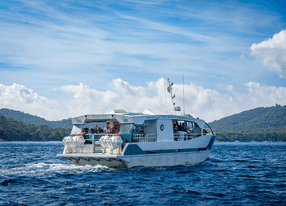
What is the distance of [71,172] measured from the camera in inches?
717

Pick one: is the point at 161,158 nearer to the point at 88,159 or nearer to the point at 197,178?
the point at 197,178

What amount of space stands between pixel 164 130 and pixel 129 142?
3.23 meters

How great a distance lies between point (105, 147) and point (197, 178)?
601cm

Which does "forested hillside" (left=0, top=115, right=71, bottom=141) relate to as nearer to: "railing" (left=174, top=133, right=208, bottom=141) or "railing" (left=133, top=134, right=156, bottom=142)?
"railing" (left=174, top=133, right=208, bottom=141)

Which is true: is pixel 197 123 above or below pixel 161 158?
above

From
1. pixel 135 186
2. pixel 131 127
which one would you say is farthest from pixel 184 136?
pixel 135 186

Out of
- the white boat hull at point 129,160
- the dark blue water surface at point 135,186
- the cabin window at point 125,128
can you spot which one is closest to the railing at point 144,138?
the cabin window at point 125,128

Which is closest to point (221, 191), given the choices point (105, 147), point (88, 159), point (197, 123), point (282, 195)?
point (282, 195)

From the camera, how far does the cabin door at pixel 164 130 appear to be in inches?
851

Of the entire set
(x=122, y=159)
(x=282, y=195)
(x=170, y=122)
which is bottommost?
(x=282, y=195)

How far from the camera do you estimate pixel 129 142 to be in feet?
65.3

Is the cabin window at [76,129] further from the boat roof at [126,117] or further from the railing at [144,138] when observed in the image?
the railing at [144,138]

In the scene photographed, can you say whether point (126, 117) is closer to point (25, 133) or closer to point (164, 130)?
point (164, 130)

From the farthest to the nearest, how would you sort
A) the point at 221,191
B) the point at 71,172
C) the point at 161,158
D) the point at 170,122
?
1. the point at 170,122
2. the point at 161,158
3. the point at 71,172
4. the point at 221,191
